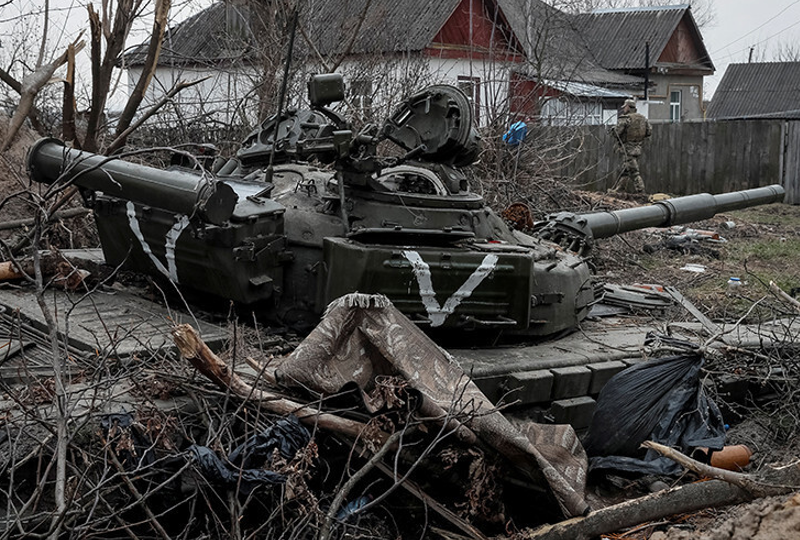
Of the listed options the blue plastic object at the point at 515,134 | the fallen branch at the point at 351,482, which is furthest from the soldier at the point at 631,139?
the fallen branch at the point at 351,482

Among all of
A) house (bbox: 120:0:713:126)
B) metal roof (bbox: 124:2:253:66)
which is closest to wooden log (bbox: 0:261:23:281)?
house (bbox: 120:0:713:126)

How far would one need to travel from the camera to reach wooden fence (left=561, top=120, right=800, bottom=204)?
71.6 feet

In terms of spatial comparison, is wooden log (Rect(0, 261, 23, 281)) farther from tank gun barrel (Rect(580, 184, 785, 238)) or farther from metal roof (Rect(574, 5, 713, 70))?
metal roof (Rect(574, 5, 713, 70))

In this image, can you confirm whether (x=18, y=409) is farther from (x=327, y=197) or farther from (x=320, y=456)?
(x=327, y=197)

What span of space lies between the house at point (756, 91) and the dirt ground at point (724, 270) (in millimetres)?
22292

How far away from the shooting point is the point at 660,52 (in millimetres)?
36688

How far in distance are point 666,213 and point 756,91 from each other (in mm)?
35246

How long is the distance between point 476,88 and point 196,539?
10983mm

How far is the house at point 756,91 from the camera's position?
41231 mm

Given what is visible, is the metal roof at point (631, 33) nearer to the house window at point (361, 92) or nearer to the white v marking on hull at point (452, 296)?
the house window at point (361, 92)

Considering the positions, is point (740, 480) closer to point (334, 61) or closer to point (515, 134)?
point (515, 134)

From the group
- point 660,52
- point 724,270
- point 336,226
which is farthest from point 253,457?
point 660,52

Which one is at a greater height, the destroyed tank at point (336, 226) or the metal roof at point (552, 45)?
the metal roof at point (552, 45)

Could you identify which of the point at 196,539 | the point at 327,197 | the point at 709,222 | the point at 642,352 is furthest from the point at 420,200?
the point at 709,222
